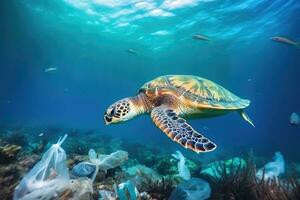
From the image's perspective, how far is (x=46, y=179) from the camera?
8.46ft

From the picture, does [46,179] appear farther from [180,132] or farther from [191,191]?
[180,132]

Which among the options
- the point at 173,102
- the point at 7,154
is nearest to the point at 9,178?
the point at 7,154

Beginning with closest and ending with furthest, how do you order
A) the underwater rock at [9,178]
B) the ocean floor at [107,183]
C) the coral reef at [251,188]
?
the ocean floor at [107,183], the coral reef at [251,188], the underwater rock at [9,178]

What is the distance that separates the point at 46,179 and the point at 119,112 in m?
2.12

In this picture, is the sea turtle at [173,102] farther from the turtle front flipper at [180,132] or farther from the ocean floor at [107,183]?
the ocean floor at [107,183]

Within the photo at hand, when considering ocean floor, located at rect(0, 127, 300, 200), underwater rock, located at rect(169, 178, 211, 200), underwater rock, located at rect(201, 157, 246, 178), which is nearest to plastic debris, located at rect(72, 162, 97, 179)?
ocean floor, located at rect(0, 127, 300, 200)

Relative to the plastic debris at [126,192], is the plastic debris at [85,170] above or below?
above

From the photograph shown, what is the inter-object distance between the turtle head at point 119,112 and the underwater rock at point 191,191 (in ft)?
6.36

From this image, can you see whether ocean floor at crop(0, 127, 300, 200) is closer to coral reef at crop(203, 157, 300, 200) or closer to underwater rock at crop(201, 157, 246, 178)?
coral reef at crop(203, 157, 300, 200)

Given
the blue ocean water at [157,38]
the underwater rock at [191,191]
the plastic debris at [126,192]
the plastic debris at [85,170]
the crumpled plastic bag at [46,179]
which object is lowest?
the underwater rock at [191,191]

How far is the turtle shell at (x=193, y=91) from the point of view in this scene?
194 inches

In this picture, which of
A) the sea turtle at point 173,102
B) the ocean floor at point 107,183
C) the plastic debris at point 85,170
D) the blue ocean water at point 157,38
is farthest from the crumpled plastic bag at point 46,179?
the blue ocean water at point 157,38

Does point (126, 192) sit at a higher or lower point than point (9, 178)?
lower

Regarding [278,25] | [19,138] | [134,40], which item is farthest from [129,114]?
[134,40]
